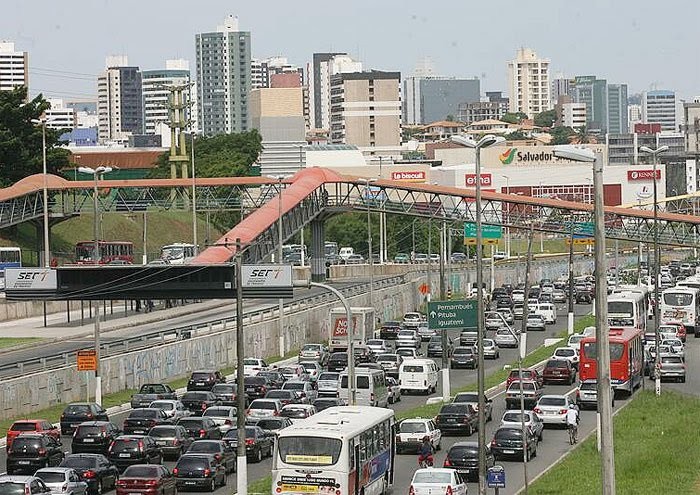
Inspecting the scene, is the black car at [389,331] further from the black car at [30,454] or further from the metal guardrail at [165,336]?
the black car at [30,454]

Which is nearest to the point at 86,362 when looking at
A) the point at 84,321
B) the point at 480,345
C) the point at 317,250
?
the point at 480,345

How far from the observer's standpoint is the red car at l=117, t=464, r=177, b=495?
43438 millimetres

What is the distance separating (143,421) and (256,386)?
48.5 feet

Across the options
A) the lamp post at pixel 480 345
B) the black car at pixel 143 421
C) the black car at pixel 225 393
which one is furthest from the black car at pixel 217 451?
the black car at pixel 225 393

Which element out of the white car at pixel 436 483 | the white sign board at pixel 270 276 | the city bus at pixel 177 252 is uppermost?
the city bus at pixel 177 252

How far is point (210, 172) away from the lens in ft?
596

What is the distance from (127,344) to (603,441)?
178ft

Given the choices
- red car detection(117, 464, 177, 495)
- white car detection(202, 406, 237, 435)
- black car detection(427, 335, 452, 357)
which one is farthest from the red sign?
red car detection(117, 464, 177, 495)

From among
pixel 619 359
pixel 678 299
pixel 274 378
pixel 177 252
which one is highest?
pixel 177 252

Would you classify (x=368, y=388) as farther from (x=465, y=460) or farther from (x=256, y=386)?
(x=465, y=460)

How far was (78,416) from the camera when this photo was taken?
6150 centimetres

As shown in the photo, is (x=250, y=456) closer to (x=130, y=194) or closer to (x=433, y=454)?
(x=433, y=454)

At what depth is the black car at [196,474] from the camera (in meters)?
46.8

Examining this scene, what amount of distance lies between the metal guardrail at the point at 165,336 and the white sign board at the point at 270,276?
867cm
